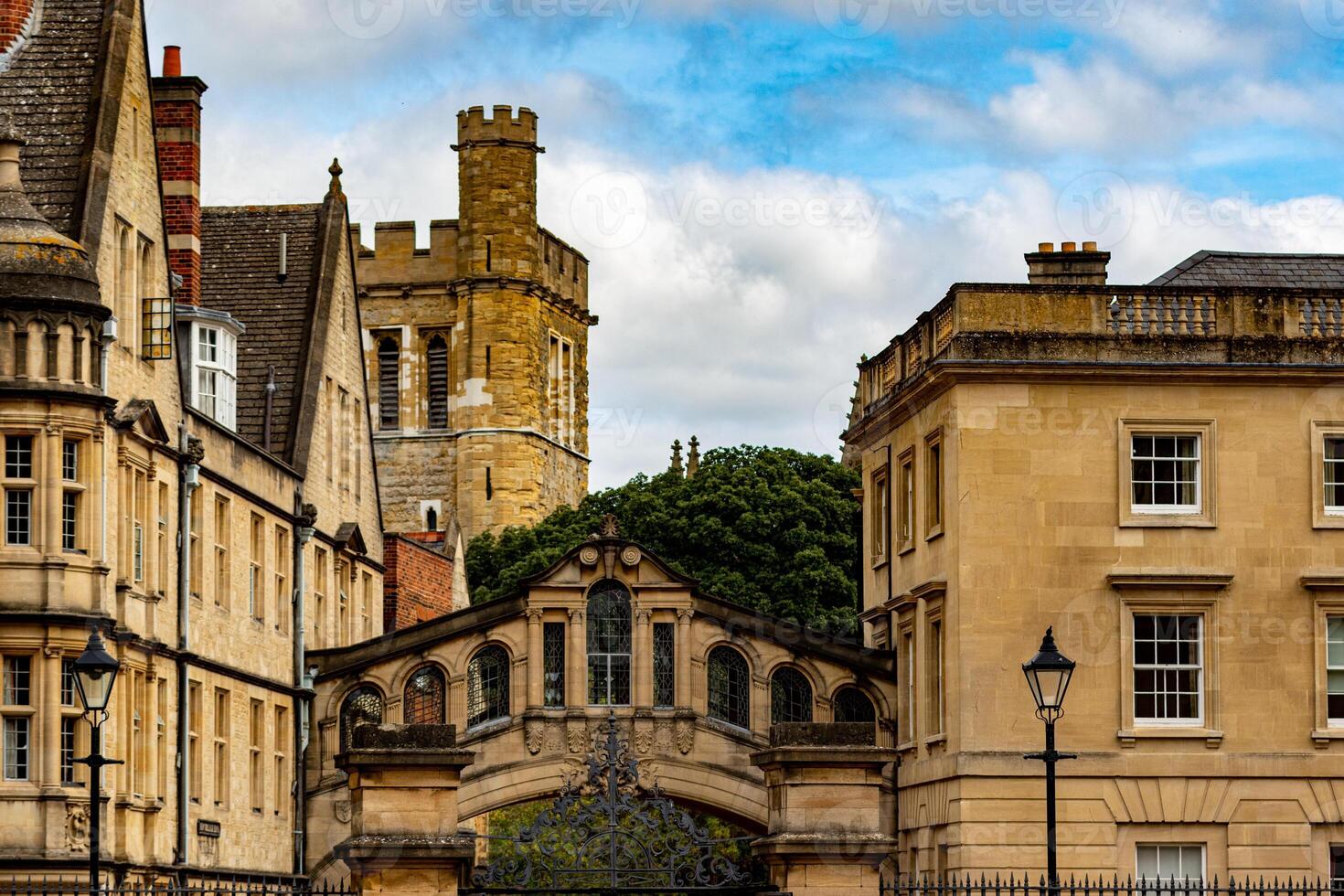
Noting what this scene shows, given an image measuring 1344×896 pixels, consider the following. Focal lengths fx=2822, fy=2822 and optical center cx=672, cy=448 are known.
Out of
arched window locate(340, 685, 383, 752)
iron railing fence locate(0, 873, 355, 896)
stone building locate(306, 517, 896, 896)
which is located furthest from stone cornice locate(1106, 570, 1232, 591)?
arched window locate(340, 685, 383, 752)

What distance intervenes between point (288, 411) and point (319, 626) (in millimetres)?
4291

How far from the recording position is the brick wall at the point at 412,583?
2504 inches

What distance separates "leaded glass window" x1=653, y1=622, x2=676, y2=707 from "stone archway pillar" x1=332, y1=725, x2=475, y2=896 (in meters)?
23.4

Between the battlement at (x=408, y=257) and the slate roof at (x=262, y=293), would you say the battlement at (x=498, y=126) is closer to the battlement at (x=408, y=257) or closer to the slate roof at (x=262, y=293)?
the battlement at (x=408, y=257)

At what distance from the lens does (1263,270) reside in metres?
51.8

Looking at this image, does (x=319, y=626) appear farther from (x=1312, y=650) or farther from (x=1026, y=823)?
(x=1312, y=650)

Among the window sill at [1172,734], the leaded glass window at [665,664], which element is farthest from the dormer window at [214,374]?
the window sill at [1172,734]

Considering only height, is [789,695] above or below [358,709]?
above

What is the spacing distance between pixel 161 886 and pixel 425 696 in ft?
36.9

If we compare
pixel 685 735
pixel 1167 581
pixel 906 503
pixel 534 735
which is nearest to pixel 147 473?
pixel 534 735

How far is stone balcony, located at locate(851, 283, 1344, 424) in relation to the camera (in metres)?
46.0

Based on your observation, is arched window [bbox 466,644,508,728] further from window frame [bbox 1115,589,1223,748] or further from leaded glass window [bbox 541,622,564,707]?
window frame [bbox 1115,589,1223,748]

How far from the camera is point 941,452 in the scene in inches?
1860

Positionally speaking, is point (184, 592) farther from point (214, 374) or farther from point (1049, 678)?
point (1049, 678)
